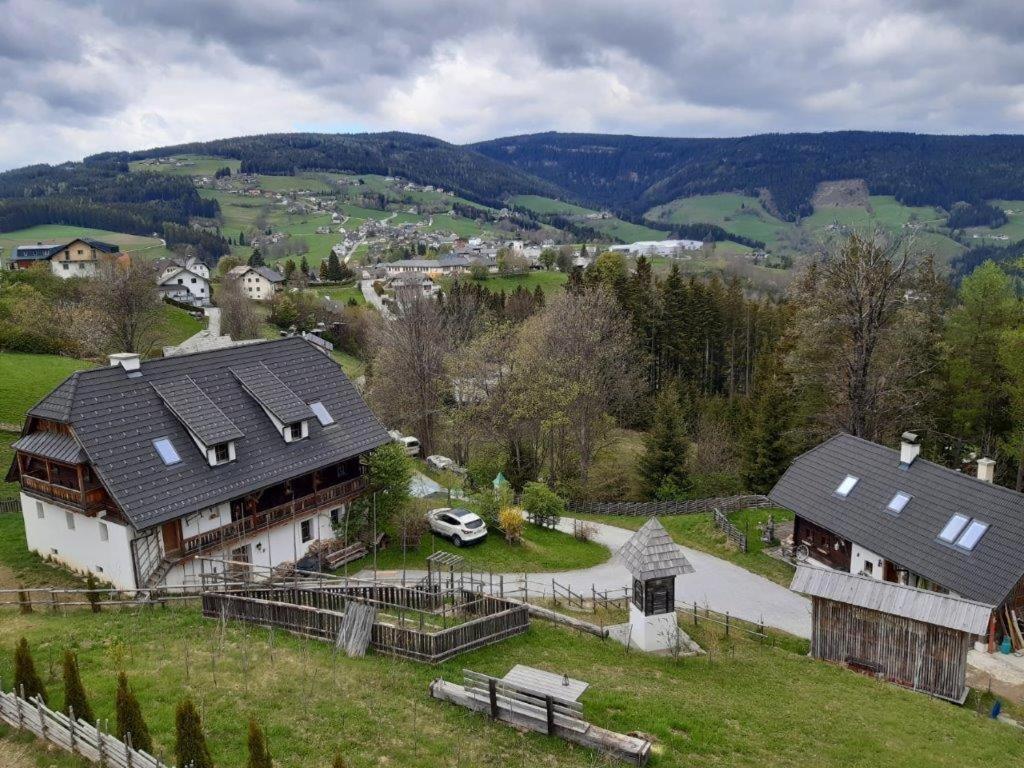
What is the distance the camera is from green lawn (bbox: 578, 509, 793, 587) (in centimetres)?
3016

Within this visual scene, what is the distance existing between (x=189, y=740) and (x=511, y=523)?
2171 cm

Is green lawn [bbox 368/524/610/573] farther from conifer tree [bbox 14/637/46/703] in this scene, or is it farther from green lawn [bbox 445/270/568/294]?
green lawn [bbox 445/270/568/294]

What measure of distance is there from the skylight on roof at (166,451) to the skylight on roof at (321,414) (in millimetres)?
5844

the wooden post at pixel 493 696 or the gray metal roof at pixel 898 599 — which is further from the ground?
the wooden post at pixel 493 696

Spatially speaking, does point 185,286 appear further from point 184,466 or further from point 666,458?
point 184,466

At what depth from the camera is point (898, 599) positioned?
1995 centimetres

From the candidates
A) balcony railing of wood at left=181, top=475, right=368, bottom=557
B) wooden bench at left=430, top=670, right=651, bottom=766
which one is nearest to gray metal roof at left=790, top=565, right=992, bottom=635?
wooden bench at left=430, top=670, right=651, bottom=766

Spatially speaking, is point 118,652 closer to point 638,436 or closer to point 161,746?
point 161,746

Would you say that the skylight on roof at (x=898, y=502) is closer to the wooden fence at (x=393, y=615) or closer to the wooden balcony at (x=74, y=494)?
the wooden fence at (x=393, y=615)

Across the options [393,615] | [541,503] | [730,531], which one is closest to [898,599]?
[730,531]

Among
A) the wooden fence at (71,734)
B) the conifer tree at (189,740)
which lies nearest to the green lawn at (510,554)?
the wooden fence at (71,734)

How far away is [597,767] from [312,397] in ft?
68.2

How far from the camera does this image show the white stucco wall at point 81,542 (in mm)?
22531

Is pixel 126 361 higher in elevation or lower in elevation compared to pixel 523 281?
higher
